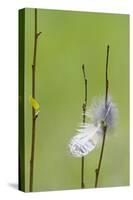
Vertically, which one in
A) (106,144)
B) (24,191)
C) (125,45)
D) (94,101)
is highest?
(125,45)

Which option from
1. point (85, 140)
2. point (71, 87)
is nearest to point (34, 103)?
point (71, 87)

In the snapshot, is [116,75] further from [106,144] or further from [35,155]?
[35,155]

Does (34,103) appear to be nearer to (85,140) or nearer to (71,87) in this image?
(71,87)

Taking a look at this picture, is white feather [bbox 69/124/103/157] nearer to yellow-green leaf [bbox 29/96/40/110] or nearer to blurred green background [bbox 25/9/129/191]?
blurred green background [bbox 25/9/129/191]

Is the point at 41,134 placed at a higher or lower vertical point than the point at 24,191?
higher

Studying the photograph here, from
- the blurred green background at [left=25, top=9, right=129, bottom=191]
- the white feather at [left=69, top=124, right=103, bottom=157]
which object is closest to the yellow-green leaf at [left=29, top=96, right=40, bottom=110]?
the blurred green background at [left=25, top=9, right=129, bottom=191]

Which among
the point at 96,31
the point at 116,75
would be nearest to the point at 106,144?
the point at 116,75
